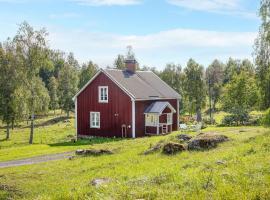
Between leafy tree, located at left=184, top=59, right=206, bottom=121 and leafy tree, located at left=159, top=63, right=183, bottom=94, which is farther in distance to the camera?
leafy tree, located at left=159, top=63, right=183, bottom=94

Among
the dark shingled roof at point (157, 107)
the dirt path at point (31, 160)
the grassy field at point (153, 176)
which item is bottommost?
the dirt path at point (31, 160)

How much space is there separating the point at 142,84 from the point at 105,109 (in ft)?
16.7

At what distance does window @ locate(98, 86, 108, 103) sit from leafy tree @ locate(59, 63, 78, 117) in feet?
133

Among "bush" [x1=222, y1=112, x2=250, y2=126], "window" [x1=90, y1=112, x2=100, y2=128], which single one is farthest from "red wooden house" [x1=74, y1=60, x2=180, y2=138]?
"bush" [x1=222, y1=112, x2=250, y2=126]

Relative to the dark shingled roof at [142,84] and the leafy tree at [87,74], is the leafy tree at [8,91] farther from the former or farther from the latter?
the leafy tree at [87,74]

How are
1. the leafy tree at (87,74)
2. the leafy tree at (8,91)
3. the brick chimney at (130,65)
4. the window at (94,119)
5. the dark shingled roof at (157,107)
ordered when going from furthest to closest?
the leafy tree at (87,74)
the leafy tree at (8,91)
the brick chimney at (130,65)
the window at (94,119)
the dark shingled roof at (157,107)

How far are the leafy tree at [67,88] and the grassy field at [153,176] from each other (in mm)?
52741

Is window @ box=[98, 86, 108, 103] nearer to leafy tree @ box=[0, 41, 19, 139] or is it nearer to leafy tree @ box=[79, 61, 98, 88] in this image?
leafy tree @ box=[0, 41, 19, 139]

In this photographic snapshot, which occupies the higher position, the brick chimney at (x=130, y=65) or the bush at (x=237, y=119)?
the brick chimney at (x=130, y=65)

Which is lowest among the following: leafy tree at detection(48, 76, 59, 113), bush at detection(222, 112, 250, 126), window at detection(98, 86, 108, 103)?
bush at detection(222, 112, 250, 126)

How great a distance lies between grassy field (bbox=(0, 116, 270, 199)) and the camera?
898 centimetres

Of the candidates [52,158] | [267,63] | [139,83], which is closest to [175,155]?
[52,158]

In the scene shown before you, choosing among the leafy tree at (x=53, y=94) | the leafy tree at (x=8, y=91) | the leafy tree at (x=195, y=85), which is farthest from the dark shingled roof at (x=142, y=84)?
the leafy tree at (x=53, y=94)

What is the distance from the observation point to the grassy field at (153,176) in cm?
898
